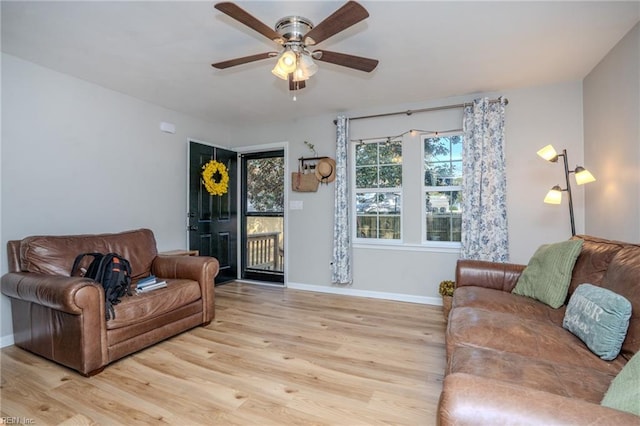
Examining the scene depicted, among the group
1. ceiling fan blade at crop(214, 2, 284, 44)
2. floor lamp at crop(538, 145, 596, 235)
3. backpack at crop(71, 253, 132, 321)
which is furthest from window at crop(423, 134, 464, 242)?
backpack at crop(71, 253, 132, 321)

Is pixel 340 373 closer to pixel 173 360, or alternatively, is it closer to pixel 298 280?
pixel 173 360

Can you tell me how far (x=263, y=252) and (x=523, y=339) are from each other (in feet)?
13.0

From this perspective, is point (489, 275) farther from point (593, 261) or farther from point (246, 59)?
point (246, 59)

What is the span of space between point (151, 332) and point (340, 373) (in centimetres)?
156

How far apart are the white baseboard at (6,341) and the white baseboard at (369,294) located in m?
2.89

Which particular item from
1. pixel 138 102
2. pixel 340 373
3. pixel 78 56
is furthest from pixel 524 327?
pixel 138 102

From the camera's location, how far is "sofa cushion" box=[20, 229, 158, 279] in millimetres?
2445

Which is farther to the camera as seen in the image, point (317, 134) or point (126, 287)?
point (317, 134)

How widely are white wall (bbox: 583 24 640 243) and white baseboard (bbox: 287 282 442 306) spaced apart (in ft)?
5.80

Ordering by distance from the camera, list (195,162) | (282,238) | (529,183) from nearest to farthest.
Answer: (529,183)
(195,162)
(282,238)

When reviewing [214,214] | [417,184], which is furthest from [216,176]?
[417,184]

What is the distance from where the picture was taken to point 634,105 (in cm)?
228

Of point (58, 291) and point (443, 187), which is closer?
point (58, 291)

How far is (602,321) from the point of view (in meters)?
1.47
